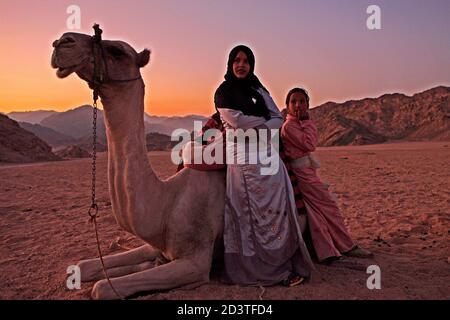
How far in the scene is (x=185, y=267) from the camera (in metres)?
4.09

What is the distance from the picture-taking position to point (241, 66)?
455 cm

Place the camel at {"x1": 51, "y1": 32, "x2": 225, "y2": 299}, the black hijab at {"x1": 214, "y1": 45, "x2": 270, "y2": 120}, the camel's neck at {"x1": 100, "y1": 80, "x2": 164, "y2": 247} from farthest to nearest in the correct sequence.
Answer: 1. the black hijab at {"x1": 214, "y1": 45, "x2": 270, "y2": 120}
2. the camel's neck at {"x1": 100, "y1": 80, "x2": 164, "y2": 247}
3. the camel at {"x1": 51, "y1": 32, "x2": 225, "y2": 299}

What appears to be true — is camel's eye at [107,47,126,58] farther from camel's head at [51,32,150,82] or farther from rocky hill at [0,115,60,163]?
rocky hill at [0,115,60,163]

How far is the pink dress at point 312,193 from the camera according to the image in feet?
16.2

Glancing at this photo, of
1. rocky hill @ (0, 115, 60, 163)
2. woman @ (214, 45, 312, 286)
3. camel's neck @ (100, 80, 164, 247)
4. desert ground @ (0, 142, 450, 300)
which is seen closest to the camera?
camel's neck @ (100, 80, 164, 247)

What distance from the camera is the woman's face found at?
4.55 metres

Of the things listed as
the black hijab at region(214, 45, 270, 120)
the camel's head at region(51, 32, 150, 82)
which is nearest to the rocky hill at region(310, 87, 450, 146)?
the black hijab at region(214, 45, 270, 120)

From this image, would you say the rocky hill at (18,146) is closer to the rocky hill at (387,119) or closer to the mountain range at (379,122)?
the mountain range at (379,122)

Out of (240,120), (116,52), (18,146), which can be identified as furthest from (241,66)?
(18,146)

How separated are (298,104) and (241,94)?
80cm

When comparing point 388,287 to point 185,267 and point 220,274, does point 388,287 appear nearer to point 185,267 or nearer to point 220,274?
point 220,274

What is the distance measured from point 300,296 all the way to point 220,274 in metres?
0.90

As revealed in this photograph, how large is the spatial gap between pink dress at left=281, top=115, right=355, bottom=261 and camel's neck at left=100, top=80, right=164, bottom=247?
1803 mm

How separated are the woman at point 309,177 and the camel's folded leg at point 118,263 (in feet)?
5.90
